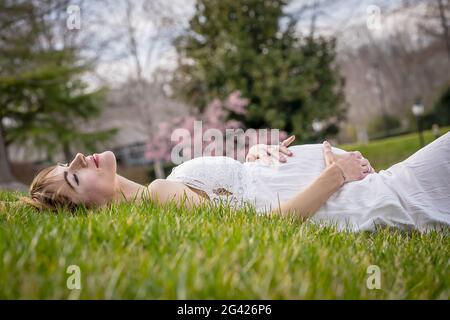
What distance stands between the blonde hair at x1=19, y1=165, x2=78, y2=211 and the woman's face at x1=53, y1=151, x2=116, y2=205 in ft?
0.14

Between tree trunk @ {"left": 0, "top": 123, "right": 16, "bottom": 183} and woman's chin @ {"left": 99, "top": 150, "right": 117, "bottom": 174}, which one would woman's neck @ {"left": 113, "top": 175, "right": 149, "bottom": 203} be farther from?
tree trunk @ {"left": 0, "top": 123, "right": 16, "bottom": 183}

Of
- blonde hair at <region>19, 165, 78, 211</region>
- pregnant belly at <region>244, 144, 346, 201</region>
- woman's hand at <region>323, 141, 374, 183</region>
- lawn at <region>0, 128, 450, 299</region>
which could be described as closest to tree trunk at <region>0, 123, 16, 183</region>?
blonde hair at <region>19, 165, 78, 211</region>

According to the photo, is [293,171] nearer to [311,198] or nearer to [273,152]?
[273,152]

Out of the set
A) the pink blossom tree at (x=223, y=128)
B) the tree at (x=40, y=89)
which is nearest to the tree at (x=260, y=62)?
the pink blossom tree at (x=223, y=128)

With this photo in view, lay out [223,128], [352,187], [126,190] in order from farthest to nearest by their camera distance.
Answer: [223,128] < [126,190] < [352,187]

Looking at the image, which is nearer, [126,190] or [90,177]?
[90,177]

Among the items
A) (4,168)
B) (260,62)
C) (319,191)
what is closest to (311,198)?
(319,191)

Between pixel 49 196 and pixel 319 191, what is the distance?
1924 mm

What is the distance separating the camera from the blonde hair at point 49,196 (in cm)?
263

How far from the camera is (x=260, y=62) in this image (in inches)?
633

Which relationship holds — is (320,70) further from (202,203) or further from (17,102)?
(202,203)

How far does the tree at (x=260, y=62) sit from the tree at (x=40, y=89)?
553cm

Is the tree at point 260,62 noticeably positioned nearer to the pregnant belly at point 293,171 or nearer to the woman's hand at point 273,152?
the woman's hand at point 273,152

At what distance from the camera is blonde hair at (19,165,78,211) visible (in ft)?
8.63
